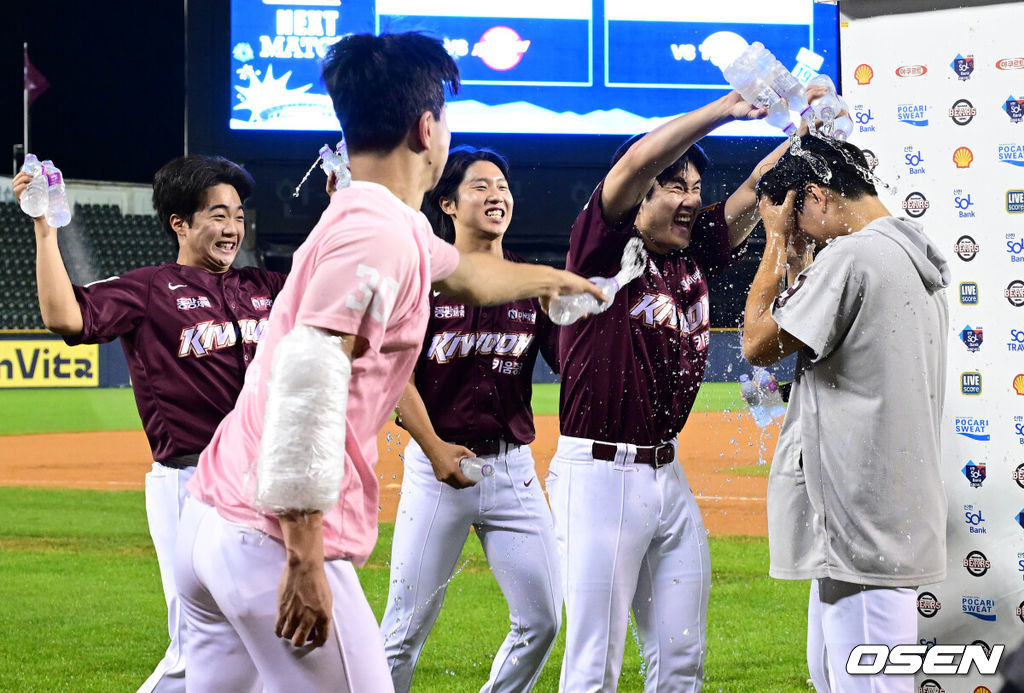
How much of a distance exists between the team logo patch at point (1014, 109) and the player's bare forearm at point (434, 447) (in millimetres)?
2167

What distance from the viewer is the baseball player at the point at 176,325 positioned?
3.47 meters

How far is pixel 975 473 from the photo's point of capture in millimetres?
3922

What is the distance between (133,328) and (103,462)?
10.6m

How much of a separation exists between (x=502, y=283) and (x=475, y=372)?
1.40 meters

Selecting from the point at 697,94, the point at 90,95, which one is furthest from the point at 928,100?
the point at 90,95

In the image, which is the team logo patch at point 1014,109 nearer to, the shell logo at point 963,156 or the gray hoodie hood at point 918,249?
the shell logo at point 963,156

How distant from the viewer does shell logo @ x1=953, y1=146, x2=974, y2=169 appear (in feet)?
12.7

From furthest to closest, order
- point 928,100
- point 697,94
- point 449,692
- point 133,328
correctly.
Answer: point 697,94 < point 449,692 < point 928,100 < point 133,328

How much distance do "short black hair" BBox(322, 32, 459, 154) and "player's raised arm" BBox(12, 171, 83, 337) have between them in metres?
1.71

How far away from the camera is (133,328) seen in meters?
3.61

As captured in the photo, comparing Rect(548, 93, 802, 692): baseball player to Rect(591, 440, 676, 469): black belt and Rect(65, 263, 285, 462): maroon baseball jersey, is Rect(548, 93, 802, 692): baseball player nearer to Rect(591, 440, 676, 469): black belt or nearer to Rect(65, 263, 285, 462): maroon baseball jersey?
Rect(591, 440, 676, 469): black belt

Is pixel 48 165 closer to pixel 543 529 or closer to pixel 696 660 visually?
pixel 543 529

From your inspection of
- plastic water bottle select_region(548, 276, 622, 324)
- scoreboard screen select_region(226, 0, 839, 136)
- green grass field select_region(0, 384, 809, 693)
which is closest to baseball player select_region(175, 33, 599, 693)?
plastic water bottle select_region(548, 276, 622, 324)

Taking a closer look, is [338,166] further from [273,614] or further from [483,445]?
[273,614]
